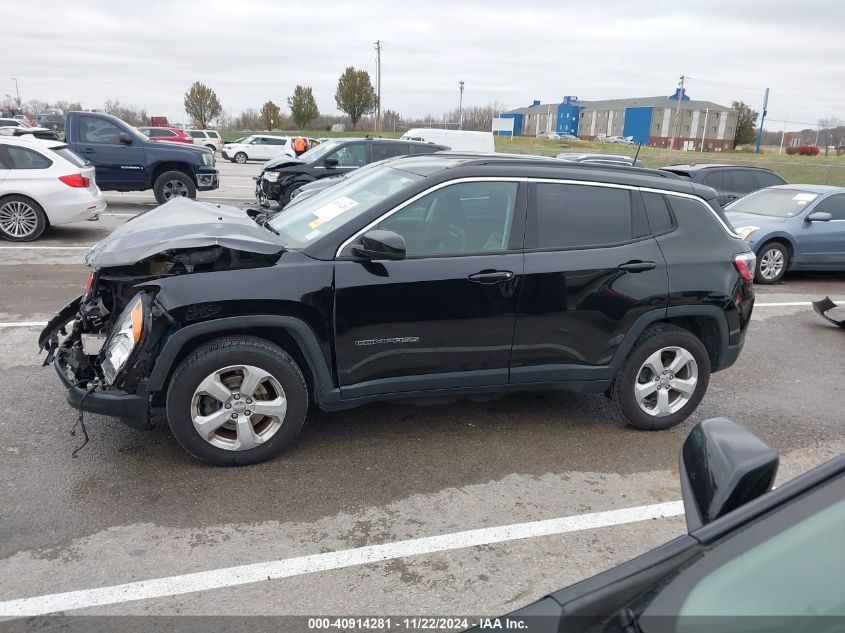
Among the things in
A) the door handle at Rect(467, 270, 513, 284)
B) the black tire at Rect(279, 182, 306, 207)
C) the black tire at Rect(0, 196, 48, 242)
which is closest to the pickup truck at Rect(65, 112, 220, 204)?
the black tire at Rect(279, 182, 306, 207)

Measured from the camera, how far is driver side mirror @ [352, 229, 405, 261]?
377 centimetres

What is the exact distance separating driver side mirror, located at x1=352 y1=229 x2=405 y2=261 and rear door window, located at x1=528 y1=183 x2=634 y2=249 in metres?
0.94

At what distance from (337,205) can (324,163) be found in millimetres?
9551

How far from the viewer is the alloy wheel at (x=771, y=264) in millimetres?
10148

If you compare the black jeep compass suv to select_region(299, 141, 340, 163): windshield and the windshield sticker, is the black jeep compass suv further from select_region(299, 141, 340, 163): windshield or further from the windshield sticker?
select_region(299, 141, 340, 163): windshield

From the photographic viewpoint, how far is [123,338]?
373cm

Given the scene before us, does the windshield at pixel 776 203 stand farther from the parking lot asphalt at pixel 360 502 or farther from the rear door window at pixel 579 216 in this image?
the rear door window at pixel 579 216

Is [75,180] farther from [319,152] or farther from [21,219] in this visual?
[319,152]

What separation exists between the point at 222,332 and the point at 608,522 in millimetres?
2381

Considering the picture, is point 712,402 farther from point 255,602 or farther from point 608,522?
point 255,602

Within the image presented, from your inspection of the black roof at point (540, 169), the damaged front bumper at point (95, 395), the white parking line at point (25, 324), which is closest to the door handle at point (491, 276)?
the black roof at point (540, 169)

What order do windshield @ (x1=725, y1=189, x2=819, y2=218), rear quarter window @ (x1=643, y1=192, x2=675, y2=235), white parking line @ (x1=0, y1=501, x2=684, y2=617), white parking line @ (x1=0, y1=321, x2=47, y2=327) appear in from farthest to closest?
windshield @ (x1=725, y1=189, x2=819, y2=218) < white parking line @ (x1=0, y1=321, x2=47, y2=327) < rear quarter window @ (x1=643, y1=192, x2=675, y2=235) < white parking line @ (x1=0, y1=501, x2=684, y2=617)

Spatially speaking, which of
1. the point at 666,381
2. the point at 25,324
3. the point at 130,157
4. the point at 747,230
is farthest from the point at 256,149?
the point at 666,381

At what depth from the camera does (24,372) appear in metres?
5.21
